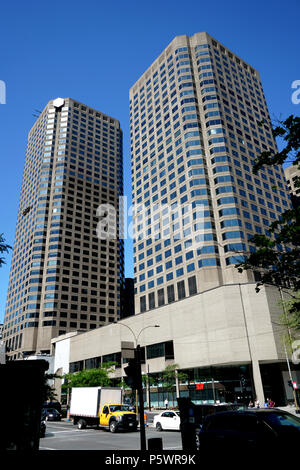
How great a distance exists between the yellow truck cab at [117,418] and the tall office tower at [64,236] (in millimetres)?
74538

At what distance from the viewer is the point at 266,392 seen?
158 feet

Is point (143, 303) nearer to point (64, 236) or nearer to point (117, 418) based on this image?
point (64, 236)

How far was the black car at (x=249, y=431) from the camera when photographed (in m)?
8.30

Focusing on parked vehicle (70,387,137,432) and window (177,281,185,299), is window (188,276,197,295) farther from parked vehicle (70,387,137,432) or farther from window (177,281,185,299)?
parked vehicle (70,387,137,432)

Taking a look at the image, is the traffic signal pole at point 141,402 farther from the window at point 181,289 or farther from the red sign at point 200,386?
the window at point 181,289

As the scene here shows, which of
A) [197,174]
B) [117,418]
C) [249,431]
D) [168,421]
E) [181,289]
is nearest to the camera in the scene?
[249,431]

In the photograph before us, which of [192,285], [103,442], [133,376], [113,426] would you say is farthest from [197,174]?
[133,376]

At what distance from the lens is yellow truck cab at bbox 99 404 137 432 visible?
26156 mm

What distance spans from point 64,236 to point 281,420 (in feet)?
357

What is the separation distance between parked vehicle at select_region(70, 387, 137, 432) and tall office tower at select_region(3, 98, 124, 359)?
70.7m

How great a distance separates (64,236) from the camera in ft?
370

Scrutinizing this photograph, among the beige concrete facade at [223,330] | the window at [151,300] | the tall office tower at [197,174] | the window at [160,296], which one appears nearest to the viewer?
the beige concrete facade at [223,330]

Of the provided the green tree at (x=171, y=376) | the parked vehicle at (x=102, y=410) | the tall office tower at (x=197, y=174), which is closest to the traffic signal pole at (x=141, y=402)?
the parked vehicle at (x=102, y=410)

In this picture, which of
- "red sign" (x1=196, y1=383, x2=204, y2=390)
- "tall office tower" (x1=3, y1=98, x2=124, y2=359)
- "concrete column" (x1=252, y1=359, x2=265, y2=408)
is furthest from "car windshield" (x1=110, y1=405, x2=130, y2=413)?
"tall office tower" (x1=3, y1=98, x2=124, y2=359)
